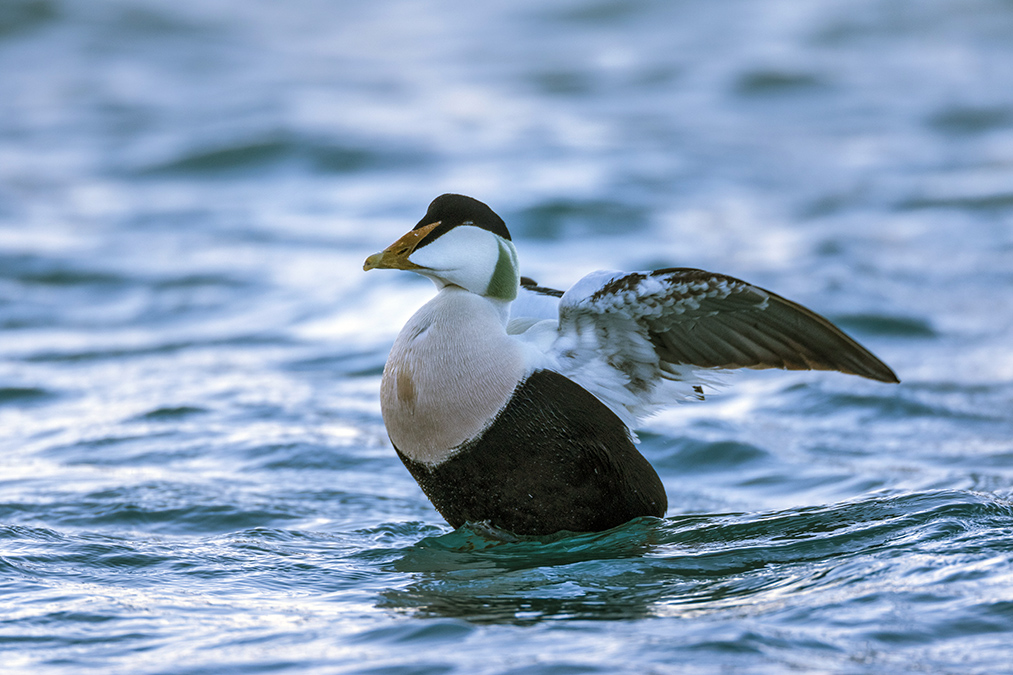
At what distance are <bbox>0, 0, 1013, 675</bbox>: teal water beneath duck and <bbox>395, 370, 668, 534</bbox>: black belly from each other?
152 mm

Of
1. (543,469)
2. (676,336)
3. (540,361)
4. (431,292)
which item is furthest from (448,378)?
(431,292)

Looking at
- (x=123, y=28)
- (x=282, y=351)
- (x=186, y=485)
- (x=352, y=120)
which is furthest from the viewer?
(x=123, y=28)

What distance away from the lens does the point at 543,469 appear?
4.52m

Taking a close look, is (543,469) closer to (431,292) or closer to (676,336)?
(676,336)

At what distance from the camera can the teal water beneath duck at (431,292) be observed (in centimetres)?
409

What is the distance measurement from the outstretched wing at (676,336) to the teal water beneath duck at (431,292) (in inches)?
24.1

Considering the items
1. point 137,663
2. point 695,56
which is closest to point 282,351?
point 137,663

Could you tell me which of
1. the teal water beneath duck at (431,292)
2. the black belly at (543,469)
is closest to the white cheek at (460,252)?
the black belly at (543,469)

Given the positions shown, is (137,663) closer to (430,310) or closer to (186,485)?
(430,310)

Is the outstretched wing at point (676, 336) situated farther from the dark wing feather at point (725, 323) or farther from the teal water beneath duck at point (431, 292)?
the teal water beneath duck at point (431, 292)

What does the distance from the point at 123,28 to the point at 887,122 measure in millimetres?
12101

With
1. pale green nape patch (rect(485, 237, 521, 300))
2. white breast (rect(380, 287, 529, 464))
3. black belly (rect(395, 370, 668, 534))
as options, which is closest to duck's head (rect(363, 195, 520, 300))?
pale green nape patch (rect(485, 237, 521, 300))

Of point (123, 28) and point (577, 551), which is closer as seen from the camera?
point (577, 551)

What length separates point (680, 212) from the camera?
41.2 feet
